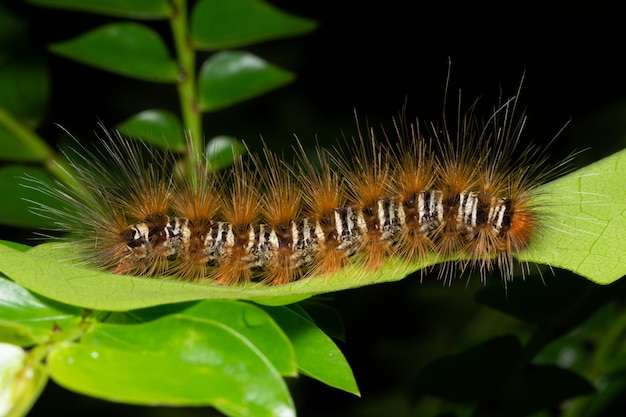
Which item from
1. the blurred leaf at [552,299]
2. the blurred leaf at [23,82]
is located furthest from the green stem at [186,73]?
the blurred leaf at [552,299]

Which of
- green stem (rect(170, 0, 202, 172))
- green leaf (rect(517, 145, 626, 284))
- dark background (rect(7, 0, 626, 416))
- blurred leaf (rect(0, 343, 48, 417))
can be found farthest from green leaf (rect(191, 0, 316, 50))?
blurred leaf (rect(0, 343, 48, 417))

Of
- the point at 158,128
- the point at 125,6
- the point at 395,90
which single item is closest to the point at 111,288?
the point at 158,128

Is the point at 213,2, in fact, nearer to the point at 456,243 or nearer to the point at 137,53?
the point at 137,53

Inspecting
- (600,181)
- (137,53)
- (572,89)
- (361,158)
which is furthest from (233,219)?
(572,89)

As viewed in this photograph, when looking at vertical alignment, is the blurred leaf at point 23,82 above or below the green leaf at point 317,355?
above

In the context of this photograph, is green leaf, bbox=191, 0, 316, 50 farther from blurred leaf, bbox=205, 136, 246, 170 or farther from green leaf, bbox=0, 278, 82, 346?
green leaf, bbox=0, 278, 82, 346

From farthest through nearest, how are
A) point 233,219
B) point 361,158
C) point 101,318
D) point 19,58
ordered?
point 19,58 → point 361,158 → point 233,219 → point 101,318

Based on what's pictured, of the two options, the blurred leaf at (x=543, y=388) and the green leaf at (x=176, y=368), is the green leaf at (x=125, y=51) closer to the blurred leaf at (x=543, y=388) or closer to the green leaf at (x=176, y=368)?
the blurred leaf at (x=543, y=388)
